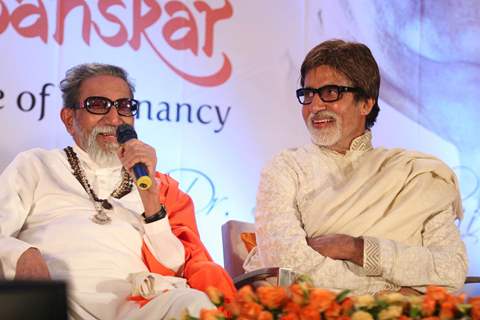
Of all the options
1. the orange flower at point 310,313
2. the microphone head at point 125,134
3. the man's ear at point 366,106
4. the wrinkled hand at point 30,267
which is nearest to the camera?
the orange flower at point 310,313

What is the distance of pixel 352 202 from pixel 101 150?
107 centimetres

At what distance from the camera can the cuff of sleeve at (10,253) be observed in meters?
3.31

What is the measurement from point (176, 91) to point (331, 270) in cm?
179

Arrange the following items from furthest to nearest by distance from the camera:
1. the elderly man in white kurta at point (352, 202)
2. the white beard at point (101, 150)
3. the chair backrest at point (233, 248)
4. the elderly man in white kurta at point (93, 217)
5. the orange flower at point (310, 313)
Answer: the chair backrest at point (233, 248)
the white beard at point (101, 150)
the elderly man in white kurta at point (352, 202)
the elderly man in white kurta at point (93, 217)
the orange flower at point (310, 313)

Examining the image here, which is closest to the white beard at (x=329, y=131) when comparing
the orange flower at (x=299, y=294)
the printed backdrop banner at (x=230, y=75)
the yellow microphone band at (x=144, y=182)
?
the yellow microphone band at (x=144, y=182)

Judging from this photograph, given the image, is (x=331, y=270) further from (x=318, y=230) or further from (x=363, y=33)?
(x=363, y=33)

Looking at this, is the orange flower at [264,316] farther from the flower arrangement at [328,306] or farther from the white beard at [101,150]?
the white beard at [101,150]

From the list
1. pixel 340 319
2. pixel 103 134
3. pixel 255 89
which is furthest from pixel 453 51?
pixel 340 319

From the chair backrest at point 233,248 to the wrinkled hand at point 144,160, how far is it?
28.2 inches

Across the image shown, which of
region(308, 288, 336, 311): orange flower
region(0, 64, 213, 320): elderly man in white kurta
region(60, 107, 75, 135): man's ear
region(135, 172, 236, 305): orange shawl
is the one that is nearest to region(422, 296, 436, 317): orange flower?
region(308, 288, 336, 311): orange flower

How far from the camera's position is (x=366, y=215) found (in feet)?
12.5

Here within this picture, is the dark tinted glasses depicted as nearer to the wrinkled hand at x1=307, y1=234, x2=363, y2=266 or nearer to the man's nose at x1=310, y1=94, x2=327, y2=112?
the man's nose at x1=310, y1=94, x2=327, y2=112

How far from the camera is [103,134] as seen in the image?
12.5 ft

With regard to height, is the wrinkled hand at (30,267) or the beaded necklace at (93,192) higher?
the beaded necklace at (93,192)
